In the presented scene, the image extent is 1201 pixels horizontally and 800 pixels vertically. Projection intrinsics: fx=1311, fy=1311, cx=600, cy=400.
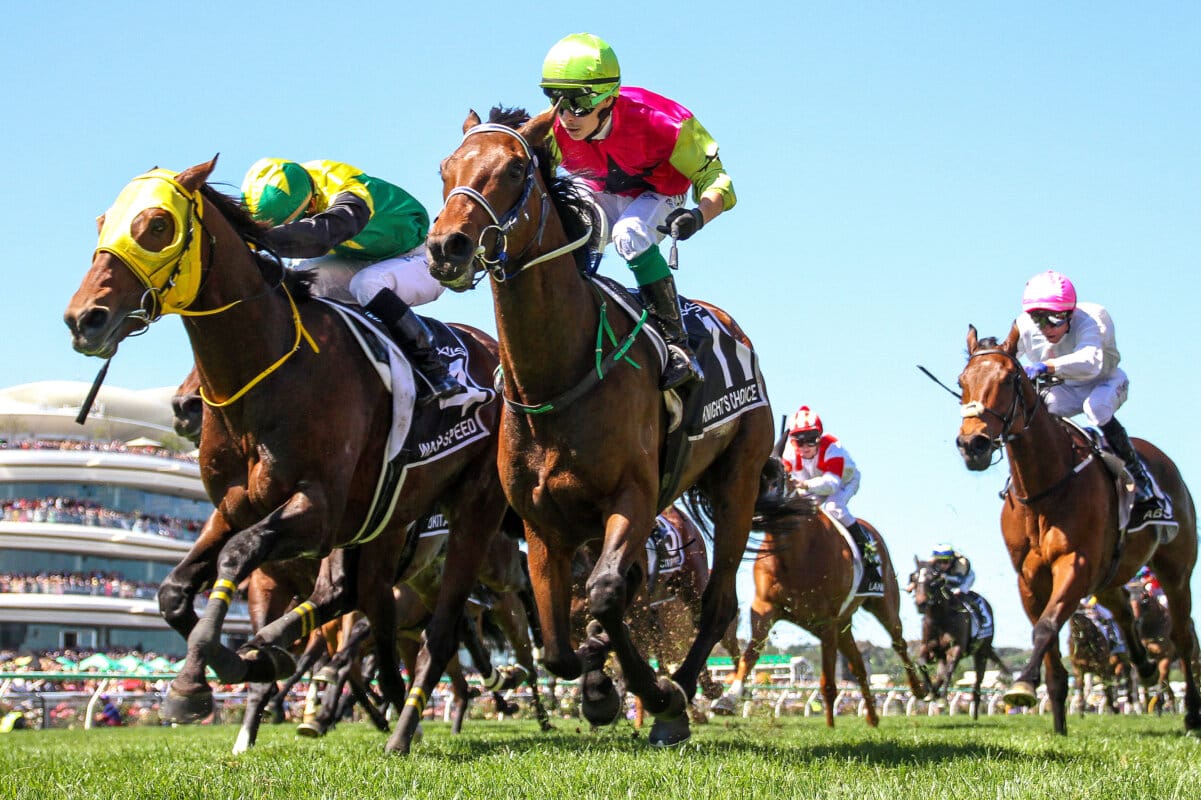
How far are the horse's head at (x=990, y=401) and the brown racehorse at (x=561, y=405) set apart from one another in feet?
11.7

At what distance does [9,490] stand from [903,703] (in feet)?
155

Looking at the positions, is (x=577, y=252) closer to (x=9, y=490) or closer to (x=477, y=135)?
(x=477, y=135)

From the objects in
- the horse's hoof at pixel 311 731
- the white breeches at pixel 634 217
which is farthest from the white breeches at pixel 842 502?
the white breeches at pixel 634 217

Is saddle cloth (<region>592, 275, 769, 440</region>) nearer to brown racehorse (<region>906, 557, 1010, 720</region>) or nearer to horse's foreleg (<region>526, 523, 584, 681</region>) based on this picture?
horse's foreleg (<region>526, 523, 584, 681</region>)

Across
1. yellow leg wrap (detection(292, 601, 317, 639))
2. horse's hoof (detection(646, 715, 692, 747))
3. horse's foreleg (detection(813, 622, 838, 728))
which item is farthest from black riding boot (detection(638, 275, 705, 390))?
horse's foreleg (detection(813, 622, 838, 728))

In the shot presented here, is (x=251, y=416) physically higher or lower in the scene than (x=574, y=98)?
lower

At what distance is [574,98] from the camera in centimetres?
635

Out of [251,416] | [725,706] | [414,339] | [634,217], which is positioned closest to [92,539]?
[725,706]

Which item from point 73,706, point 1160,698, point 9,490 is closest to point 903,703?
point 1160,698

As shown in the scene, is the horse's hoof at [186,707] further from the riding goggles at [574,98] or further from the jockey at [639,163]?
the riding goggles at [574,98]

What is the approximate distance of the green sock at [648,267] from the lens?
675 cm

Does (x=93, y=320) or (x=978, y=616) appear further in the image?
(x=978, y=616)

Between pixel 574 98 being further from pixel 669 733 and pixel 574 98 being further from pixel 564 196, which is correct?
pixel 669 733

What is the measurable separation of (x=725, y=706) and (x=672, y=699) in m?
5.91
